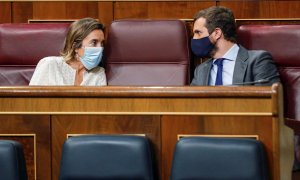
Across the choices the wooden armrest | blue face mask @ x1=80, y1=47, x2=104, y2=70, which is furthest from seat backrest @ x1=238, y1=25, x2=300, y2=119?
blue face mask @ x1=80, y1=47, x2=104, y2=70

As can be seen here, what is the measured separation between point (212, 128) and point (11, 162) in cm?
27

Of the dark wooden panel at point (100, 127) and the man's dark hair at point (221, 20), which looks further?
the man's dark hair at point (221, 20)

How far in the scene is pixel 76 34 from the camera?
4.21 feet

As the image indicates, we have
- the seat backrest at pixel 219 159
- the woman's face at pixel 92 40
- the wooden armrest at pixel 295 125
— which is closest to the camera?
the seat backrest at pixel 219 159

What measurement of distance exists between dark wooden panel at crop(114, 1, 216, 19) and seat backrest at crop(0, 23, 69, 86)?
0.47 ft

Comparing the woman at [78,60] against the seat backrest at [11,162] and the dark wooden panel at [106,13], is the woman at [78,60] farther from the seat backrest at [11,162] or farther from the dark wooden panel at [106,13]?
the seat backrest at [11,162]

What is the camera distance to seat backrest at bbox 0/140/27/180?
88cm

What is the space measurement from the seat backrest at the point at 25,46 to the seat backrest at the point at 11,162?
1.49 feet

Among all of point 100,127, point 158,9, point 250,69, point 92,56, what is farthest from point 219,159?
point 158,9

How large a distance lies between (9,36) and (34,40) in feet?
0.17

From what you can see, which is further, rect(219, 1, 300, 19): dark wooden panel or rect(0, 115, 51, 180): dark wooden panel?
rect(219, 1, 300, 19): dark wooden panel

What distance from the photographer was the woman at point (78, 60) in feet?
4.20

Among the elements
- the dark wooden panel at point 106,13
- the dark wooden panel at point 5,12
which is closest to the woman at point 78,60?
the dark wooden panel at point 106,13

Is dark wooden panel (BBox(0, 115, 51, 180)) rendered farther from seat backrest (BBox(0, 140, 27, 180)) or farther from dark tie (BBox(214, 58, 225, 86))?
dark tie (BBox(214, 58, 225, 86))
